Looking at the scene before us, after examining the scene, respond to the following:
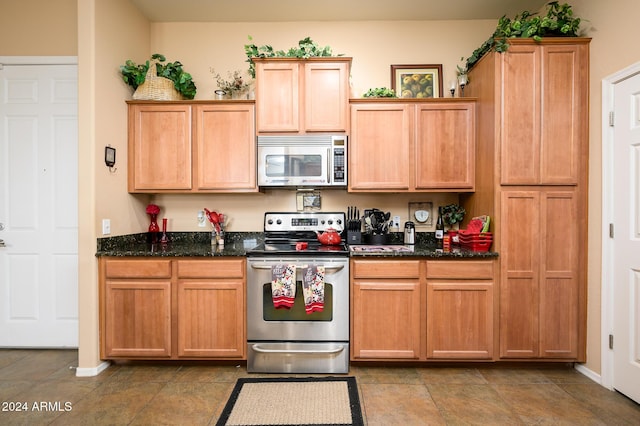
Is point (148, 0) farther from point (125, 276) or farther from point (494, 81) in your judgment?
point (494, 81)

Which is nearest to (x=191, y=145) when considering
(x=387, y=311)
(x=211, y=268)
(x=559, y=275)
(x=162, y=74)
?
(x=162, y=74)

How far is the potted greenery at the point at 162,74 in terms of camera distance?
2.93 meters

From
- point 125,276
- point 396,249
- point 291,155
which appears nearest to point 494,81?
point 396,249

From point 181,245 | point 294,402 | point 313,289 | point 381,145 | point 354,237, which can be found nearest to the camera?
point 294,402

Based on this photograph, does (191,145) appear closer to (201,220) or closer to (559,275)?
(201,220)

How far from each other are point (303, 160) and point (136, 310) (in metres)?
1.79

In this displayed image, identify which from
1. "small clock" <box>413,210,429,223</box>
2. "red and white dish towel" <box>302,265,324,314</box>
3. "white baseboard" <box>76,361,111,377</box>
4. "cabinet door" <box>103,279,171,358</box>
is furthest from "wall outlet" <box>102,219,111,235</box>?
"small clock" <box>413,210,429,223</box>

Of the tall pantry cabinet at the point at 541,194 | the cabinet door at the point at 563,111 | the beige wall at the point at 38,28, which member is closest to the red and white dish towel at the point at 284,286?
the tall pantry cabinet at the point at 541,194

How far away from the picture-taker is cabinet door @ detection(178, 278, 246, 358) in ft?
8.75

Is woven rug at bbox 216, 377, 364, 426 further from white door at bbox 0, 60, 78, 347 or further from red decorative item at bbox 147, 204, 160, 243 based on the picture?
white door at bbox 0, 60, 78, 347

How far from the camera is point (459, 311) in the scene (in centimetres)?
263

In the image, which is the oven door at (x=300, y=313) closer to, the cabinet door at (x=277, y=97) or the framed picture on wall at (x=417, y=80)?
the cabinet door at (x=277, y=97)

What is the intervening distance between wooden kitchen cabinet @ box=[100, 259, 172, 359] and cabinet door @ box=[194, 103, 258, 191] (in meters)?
0.86

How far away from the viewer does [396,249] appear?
2791 millimetres
